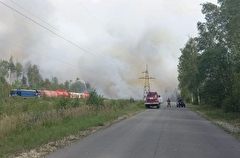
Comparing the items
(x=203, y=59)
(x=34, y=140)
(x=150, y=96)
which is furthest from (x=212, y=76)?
(x=34, y=140)

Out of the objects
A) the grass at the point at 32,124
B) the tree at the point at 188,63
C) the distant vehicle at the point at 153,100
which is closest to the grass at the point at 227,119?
the grass at the point at 32,124

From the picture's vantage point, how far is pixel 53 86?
125 m

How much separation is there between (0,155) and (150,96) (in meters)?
48.1

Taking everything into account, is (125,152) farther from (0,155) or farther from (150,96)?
(150,96)

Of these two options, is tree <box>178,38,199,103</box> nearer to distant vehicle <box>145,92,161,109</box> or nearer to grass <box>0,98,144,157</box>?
distant vehicle <box>145,92,161,109</box>

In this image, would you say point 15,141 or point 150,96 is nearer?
point 15,141

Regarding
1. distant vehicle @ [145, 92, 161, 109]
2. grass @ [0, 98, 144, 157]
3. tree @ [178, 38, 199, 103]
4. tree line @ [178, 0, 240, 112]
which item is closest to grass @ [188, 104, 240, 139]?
tree line @ [178, 0, 240, 112]

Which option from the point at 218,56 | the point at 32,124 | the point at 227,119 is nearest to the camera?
the point at 32,124

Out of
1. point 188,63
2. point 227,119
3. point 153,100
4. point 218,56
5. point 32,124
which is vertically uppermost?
point 188,63

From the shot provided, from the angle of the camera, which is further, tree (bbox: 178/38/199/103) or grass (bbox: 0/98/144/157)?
tree (bbox: 178/38/199/103)

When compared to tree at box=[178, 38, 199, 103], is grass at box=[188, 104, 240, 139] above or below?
below

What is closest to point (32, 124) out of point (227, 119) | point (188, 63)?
point (227, 119)

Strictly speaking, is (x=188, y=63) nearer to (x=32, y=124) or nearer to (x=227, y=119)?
(x=227, y=119)

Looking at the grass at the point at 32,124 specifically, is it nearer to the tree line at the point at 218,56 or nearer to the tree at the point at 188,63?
the tree line at the point at 218,56
